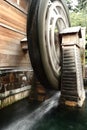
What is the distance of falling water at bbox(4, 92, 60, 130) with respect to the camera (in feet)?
15.4

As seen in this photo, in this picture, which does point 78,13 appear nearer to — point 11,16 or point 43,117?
point 11,16

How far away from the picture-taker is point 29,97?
7109mm

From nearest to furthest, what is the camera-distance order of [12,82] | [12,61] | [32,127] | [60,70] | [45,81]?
[32,127] → [45,81] → [12,82] → [60,70] → [12,61]

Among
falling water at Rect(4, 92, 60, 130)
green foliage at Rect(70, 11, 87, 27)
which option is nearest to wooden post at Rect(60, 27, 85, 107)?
falling water at Rect(4, 92, 60, 130)

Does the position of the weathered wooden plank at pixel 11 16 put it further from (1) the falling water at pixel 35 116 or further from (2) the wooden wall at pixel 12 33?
(1) the falling water at pixel 35 116

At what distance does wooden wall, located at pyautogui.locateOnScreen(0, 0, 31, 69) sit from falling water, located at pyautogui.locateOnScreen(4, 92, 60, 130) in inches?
76.8

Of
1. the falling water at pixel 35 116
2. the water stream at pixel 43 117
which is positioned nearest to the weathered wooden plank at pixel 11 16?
the water stream at pixel 43 117

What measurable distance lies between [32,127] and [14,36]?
12.6 ft

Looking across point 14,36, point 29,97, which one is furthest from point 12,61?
point 29,97

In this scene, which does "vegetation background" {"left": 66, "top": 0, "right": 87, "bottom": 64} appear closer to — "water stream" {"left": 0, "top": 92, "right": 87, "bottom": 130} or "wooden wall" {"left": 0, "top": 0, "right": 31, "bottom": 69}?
"wooden wall" {"left": 0, "top": 0, "right": 31, "bottom": 69}

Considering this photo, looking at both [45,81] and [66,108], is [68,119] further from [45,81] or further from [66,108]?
[45,81]

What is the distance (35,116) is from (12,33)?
3354 millimetres

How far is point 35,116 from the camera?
5434 millimetres

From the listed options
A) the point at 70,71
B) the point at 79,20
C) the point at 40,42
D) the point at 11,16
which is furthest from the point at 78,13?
the point at 40,42
